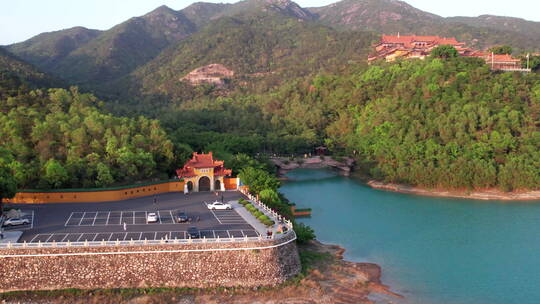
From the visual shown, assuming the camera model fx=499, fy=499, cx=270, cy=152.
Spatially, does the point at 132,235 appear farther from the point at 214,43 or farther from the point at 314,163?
the point at 214,43

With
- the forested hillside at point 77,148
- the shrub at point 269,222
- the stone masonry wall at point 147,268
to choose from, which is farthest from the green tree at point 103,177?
the shrub at point 269,222

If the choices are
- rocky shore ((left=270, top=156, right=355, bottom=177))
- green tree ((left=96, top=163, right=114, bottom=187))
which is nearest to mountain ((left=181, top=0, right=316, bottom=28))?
rocky shore ((left=270, top=156, right=355, bottom=177))

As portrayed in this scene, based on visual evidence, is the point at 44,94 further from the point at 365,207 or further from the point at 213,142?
the point at 365,207

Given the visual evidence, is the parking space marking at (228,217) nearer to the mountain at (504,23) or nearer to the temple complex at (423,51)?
the temple complex at (423,51)

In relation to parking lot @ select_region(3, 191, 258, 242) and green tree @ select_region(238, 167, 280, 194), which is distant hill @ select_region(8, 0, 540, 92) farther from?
parking lot @ select_region(3, 191, 258, 242)

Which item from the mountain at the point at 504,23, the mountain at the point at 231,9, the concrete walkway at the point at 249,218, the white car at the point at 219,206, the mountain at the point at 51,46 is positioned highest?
the mountain at the point at 231,9

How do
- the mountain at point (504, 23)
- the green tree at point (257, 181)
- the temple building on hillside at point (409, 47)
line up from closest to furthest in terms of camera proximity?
the green tree at point (257, 181) < the temple building on hillside at point (409, 47) < the mountain at point (504, 23)
